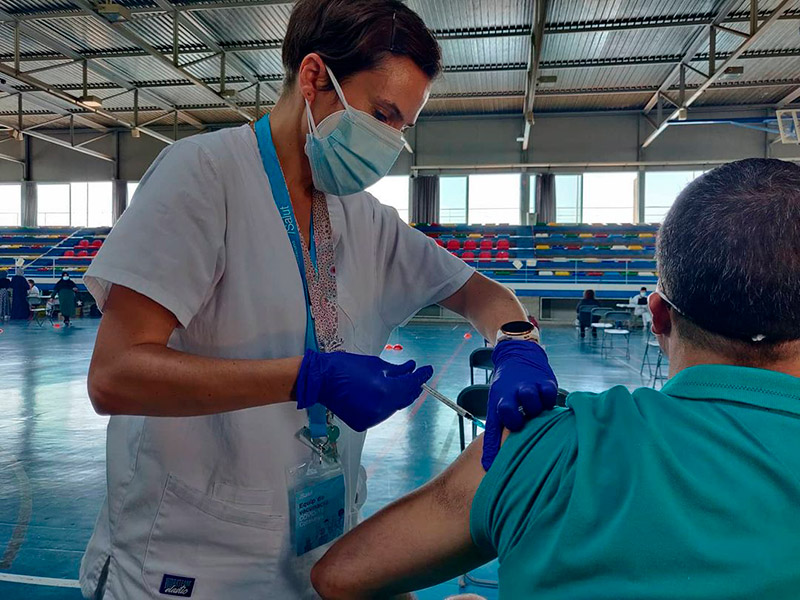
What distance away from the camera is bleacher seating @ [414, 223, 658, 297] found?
14.0 metres

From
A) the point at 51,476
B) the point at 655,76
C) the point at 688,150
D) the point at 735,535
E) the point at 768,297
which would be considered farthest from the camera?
Answer: the point at 688,150

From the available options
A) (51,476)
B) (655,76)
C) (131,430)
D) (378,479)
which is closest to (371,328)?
(131,430)

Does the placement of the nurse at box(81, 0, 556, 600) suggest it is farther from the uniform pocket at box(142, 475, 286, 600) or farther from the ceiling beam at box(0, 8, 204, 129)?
the ceiling beam at box(0, 8, 204, 129)

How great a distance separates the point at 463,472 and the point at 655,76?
1381cm

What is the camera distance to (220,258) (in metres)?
0.89

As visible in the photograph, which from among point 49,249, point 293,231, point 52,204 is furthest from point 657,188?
point 52,204

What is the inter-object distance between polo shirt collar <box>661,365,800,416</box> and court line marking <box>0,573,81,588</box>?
9.00 ft

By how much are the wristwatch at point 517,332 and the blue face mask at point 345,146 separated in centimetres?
44

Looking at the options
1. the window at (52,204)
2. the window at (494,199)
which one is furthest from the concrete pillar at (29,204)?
the window at (494,199)

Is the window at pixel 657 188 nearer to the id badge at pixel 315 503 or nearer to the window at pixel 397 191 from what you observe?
the window at pixel 397 191

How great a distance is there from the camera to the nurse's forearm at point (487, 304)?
133cm

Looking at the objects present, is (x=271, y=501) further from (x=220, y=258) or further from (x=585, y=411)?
(x=585, y=411)

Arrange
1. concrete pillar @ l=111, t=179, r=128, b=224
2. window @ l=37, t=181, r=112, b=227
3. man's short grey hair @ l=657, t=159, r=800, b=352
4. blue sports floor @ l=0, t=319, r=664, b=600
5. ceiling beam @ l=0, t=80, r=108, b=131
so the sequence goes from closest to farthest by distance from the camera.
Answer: man's short grey hair @ l=657, t=159, r=800, b=352, blue sports floor @ l=0, t=319, r=664, b=600, ceiling beam @ l=0, t=80, r=108, b=131, concrete pillar @ l=111, t=179, r=128, b=224, window @ l=37, t=181, r=112, b=227

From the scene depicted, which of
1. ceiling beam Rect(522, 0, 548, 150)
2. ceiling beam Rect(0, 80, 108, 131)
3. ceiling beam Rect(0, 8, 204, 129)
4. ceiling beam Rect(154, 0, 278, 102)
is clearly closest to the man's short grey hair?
ceiling beam Rect(522, 0, 548, 150)
